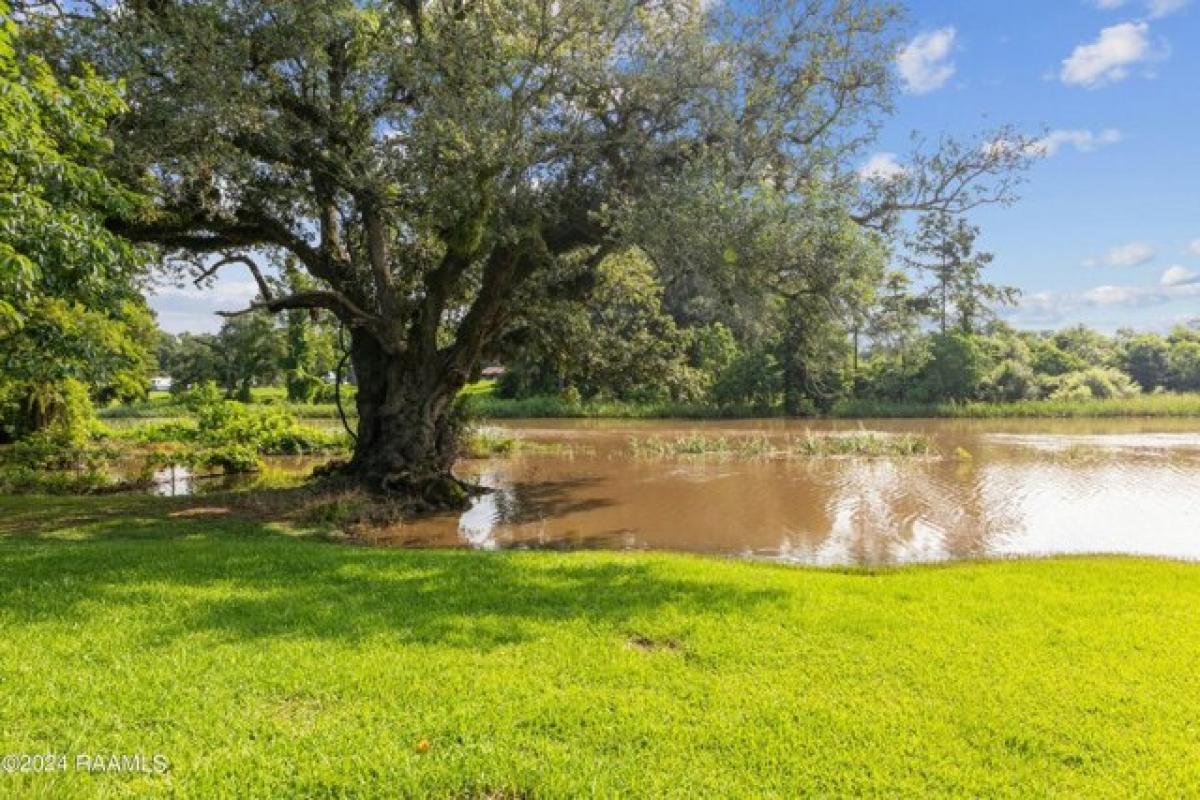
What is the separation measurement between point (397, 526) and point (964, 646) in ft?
33.0

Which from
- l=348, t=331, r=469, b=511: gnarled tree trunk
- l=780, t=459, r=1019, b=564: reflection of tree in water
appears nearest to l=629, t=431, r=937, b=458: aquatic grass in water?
l=780, t=459, r=1019, b=564: reflection of tree in water

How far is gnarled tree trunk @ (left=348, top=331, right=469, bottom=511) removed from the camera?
592 inches

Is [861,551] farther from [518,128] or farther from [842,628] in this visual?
[518,128]

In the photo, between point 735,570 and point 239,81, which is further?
point 239,81

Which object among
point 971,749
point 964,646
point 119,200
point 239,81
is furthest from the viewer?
point 239,81

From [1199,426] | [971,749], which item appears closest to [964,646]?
[971,749]

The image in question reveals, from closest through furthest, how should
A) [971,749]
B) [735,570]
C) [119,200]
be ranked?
[971,749], [119,200], [735,570]

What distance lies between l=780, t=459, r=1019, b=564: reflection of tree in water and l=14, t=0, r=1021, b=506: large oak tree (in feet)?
15.7

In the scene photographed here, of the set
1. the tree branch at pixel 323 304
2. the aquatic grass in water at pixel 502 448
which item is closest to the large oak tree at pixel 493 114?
the tree branch at pixel 323 304

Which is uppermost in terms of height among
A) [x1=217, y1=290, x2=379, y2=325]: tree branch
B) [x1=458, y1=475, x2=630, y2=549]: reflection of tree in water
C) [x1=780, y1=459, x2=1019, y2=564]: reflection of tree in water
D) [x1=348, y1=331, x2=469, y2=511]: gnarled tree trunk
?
[x1=217, y1=290, x2=379, y2=325]: tree branch

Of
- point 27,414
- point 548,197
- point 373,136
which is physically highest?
point 373,136

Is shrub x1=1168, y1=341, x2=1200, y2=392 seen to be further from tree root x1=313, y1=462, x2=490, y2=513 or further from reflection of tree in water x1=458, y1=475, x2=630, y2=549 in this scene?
tree root x1=313, y1=462, x2=490, y2=513

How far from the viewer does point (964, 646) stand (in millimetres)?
5480

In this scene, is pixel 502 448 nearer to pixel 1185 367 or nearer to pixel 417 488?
pixel 417 488
